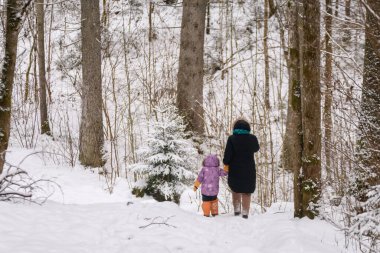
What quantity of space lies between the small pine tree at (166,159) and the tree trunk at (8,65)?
2.45 meters

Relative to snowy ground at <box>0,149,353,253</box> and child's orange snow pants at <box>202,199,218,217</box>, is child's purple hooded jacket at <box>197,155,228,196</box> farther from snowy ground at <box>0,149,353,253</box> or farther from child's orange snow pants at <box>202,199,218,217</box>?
snowy ground at <box>0,149,353,253</box>

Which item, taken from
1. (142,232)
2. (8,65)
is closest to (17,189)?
(8,65)

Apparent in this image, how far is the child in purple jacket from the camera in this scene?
5887 millimetres

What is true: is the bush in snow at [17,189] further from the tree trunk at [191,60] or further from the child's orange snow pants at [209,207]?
the tree trunk at [191,60]

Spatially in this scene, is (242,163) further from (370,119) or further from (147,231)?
(147,231)

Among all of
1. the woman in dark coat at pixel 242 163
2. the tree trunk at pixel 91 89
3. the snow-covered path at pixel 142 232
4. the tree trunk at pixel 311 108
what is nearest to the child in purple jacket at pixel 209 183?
the woman in dark coat at pixel 242 163

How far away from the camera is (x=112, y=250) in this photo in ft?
11.9

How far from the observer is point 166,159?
6.81m

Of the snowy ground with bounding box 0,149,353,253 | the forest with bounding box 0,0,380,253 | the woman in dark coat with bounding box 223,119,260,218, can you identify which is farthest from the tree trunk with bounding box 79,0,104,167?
the woman in dark coat with bounding box 223,119,260,218

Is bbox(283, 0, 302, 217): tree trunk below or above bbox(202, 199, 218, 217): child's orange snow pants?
above

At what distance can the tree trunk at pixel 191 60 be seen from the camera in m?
10.0

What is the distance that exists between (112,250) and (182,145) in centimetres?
350

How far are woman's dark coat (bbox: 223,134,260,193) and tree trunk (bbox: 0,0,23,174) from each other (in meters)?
2.98

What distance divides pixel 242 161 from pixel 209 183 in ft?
1.90
